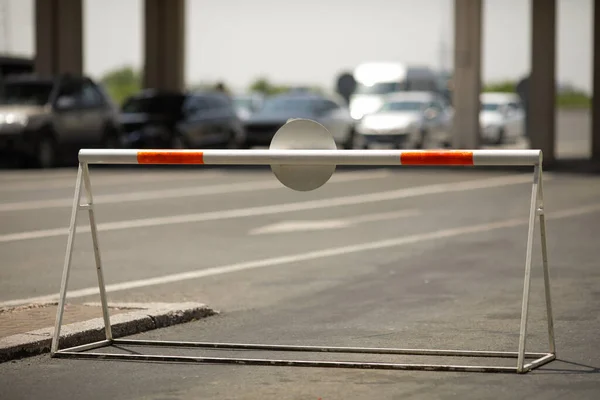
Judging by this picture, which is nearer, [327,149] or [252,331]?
[327,149]

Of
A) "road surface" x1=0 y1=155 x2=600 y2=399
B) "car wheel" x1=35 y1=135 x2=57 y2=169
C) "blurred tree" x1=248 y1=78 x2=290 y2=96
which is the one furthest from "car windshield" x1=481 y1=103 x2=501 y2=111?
"blurred tree" x1=248 y1=78 x2=290 y2=96

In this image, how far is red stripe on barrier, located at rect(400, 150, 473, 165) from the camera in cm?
734

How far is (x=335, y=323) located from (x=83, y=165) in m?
2.10

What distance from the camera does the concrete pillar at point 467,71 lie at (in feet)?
104

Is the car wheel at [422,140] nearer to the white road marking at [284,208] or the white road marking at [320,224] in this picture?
the white road marking at [284,208]

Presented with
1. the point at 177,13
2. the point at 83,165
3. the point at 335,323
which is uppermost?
the point at 177,13

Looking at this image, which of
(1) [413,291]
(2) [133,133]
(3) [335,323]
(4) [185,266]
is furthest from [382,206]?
(2) [133,133]

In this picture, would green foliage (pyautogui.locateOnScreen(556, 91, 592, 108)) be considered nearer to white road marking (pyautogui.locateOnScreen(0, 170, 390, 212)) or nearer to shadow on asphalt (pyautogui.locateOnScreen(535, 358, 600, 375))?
white road marking (pyautogui.locateOnScreen(0, 170, 390, 212))

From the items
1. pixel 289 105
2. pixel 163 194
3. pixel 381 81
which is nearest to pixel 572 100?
pixel 381 81

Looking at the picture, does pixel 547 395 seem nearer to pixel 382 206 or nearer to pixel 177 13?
pixel 382 206

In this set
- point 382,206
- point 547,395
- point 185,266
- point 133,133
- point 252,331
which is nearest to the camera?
point 547,395

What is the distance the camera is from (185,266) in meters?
12.0

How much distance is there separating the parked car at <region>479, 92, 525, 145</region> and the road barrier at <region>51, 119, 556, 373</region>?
36228 millimetres

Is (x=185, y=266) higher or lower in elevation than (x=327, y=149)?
lower
